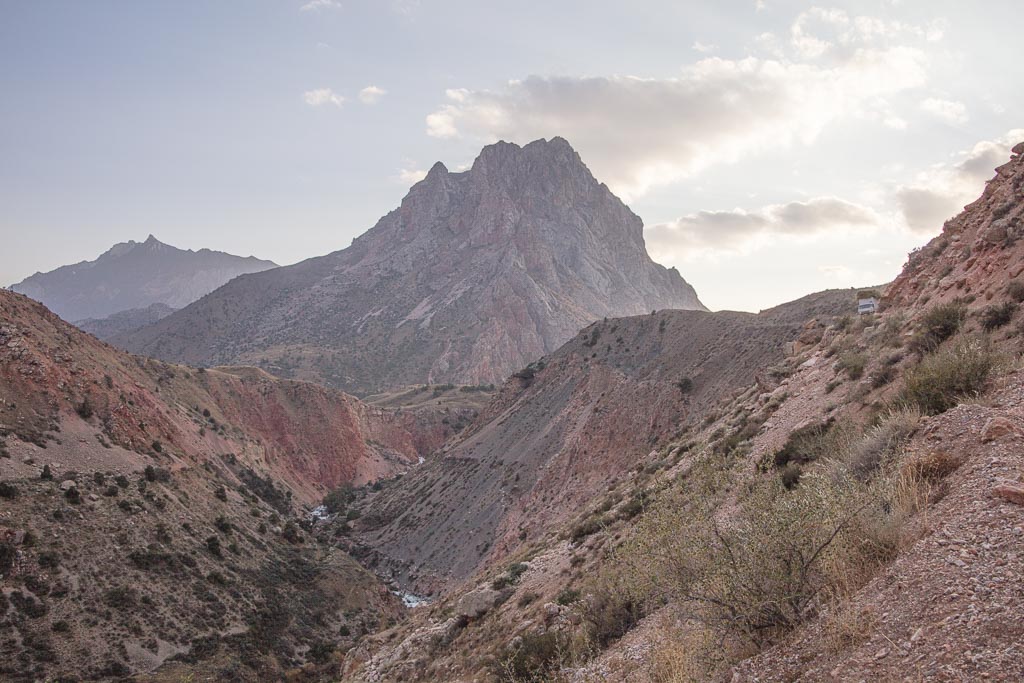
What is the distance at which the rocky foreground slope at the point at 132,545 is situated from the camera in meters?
23.0

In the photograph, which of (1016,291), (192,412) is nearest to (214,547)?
(192,412)

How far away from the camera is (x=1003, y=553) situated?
4883 millimetres

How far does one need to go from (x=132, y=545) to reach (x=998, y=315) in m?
33.9

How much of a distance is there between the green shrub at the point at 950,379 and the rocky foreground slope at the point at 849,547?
0.03m

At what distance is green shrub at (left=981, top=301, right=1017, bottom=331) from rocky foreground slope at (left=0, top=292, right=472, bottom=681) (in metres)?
27.9

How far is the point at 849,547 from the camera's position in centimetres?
603

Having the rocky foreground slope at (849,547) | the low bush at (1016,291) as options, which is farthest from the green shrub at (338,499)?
the low bush at (1016,291)

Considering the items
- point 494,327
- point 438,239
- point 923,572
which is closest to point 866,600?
point 923,572

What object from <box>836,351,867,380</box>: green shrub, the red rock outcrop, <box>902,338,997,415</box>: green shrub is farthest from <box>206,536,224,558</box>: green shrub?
<box>902,338,997,415</box>: green shrub

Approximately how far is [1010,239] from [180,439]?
50448mm

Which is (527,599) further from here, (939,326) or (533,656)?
(939,326)

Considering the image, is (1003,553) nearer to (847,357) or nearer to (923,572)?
(923,572)

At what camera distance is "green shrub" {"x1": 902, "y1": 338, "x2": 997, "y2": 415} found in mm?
8438

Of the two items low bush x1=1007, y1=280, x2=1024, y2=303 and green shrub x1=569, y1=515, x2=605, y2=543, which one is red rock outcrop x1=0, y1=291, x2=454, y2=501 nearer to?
green shrub x1=569, y1=515, x2=605, y2=543
